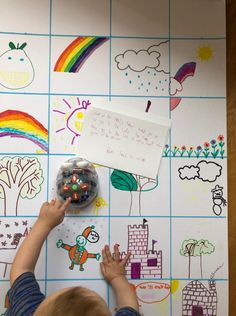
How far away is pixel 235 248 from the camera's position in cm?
104

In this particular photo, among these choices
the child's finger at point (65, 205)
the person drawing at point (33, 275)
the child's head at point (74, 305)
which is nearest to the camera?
the child's head at point (74, 305)

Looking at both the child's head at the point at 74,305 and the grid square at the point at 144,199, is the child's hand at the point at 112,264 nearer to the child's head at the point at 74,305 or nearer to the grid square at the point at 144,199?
the grid square at the point at 144,199

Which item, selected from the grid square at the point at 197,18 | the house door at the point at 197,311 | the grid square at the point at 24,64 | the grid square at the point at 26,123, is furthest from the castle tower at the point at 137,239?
the grid square at the point at 197,18

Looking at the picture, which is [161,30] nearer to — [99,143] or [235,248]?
[99,143]

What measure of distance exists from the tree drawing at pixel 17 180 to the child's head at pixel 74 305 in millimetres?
382

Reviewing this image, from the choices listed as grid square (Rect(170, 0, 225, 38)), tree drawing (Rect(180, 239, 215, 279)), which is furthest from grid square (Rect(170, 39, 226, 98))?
tree drawing (Rect(180, 239, 215, 279))

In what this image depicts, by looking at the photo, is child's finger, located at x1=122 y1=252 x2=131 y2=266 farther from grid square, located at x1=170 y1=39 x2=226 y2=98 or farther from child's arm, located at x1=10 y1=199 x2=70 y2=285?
grid square, located at x1=170 y1=39 x2=226 y2=98

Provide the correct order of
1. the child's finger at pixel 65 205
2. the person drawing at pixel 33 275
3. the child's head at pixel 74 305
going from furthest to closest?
1. the child's finger at pixel 65 205
2. the person drawing at pixel 33 275
3. the child's head at pixel 74 305

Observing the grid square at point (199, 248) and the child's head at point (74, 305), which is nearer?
the child's head at point (74, 305)

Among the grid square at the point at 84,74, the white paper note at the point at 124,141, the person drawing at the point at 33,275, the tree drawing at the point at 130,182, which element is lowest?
the person drawing at the point at 33,275

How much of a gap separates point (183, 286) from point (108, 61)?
26.7 inches

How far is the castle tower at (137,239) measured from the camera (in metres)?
1.02

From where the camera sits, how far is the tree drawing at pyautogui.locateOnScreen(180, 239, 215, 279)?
1.03 metres

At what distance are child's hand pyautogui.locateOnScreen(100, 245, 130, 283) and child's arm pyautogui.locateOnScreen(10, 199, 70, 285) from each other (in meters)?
0.16
